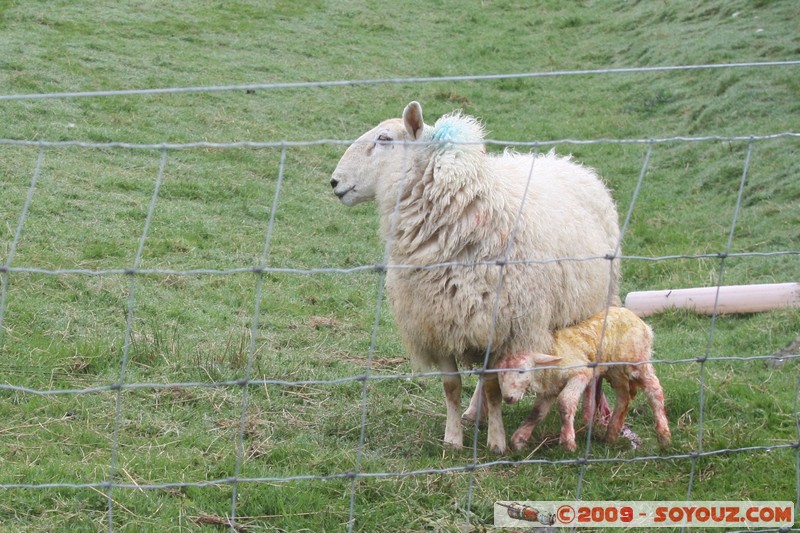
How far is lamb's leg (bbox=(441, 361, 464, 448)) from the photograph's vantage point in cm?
548

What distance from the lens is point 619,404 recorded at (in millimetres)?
5418

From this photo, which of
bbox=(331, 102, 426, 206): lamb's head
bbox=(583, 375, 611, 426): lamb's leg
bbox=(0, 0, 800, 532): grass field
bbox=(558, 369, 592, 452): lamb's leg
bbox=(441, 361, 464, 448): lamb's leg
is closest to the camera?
bbox=(0, 0, 800, 532): grass field

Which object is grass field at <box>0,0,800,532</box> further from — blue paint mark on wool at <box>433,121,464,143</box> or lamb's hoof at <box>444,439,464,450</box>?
blue paint mark on wool at <box>433,121,464,143</box>

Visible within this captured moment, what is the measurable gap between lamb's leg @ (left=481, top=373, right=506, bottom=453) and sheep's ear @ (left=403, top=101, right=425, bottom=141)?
4.58ft

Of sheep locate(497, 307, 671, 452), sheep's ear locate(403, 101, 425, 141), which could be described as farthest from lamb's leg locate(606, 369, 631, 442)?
sheep's ear locate(403, 101, 425, 141)

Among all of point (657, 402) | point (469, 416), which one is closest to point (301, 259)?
point (469, 416)

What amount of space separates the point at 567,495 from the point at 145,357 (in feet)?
9.06

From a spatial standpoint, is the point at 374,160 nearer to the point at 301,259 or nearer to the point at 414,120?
the point at 414,120

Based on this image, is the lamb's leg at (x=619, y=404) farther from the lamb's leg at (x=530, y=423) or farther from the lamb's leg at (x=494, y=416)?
the lamb's leg at (x=494, y=416)

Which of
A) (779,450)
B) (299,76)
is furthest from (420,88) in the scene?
(779,450)

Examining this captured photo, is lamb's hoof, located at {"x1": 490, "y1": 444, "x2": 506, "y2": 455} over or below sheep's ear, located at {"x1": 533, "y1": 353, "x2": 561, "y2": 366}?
below

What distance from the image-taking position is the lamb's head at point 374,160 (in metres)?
5.59

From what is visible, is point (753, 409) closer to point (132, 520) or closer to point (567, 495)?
point (567, 495)

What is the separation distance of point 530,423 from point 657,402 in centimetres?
67
